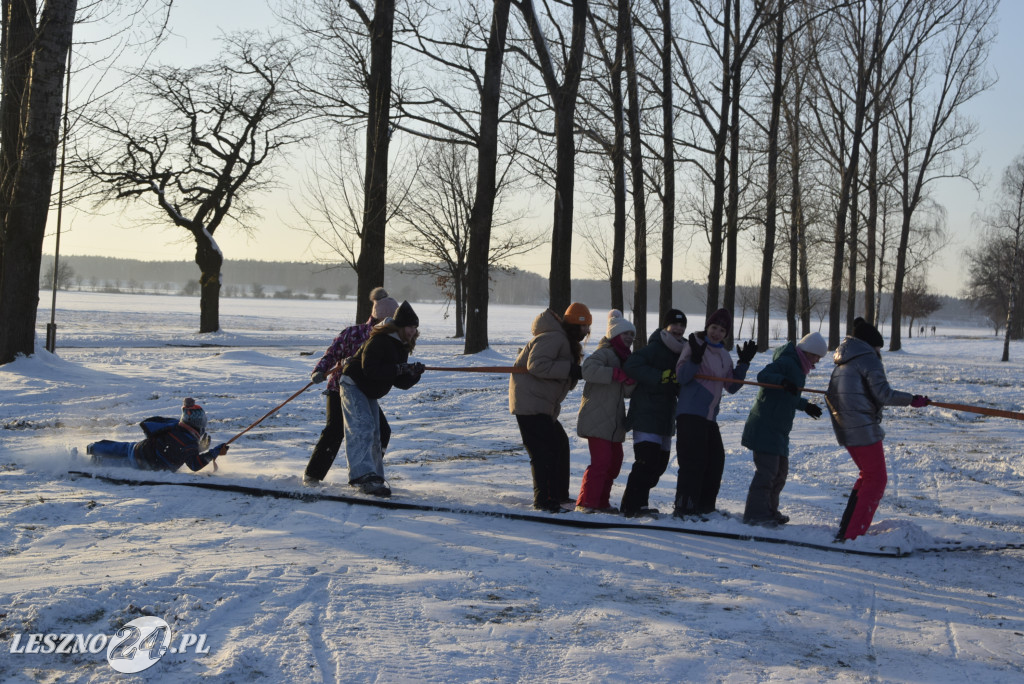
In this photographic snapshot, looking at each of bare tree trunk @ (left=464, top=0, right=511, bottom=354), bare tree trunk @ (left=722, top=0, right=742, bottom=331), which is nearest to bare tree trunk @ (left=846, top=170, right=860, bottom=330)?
bare tree trunk @ (left=722, top=0, right=742, bottom=331)

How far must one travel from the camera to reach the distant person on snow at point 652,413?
6246 millimetres

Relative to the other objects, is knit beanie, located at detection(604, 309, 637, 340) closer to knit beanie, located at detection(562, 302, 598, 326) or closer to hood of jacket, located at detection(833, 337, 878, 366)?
knit beanie, located at detection(562, 302, 598, 326)

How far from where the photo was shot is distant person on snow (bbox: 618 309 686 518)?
6246 mm

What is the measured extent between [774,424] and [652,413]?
2.90 ft

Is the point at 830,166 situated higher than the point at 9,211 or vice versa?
the point at 830,166

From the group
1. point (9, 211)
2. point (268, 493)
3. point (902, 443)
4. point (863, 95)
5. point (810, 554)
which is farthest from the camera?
point (863, 95)

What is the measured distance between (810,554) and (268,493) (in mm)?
4043

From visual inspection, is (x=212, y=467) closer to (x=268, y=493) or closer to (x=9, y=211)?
(x=268, y=493)

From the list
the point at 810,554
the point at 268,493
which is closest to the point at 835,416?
the point at 810,554

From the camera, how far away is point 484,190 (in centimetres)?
1872

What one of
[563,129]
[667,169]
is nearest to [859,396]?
[563,129]

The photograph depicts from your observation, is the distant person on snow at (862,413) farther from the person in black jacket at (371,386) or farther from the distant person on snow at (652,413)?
the person in black jacket at (371,386)

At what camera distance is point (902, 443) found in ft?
32.0

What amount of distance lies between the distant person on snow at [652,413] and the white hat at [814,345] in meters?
0.89
